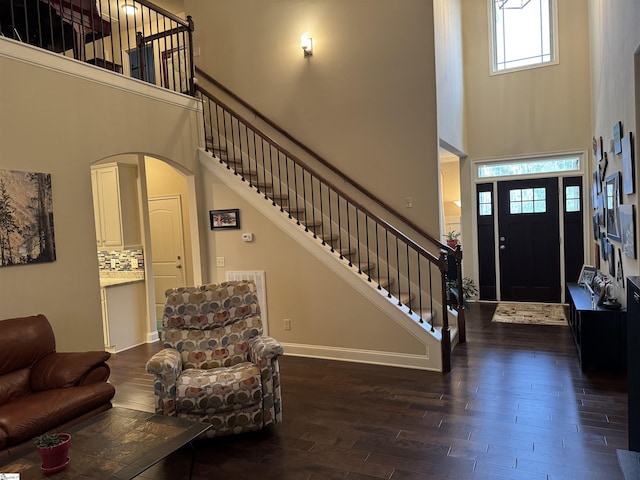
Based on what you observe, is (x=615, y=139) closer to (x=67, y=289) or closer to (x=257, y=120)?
(x=257, y=120)

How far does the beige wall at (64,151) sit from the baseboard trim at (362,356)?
2.03 m

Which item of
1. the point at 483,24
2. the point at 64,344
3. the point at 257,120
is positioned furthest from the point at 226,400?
the point at 483,24

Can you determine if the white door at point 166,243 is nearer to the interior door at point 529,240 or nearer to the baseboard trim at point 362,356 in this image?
the baseboard trim at point 362,356

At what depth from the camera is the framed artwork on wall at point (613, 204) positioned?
3783mm

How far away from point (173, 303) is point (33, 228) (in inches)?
51.4

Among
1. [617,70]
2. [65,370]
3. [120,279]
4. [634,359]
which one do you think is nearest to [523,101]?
[617,70]

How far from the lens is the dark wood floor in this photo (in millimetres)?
2570

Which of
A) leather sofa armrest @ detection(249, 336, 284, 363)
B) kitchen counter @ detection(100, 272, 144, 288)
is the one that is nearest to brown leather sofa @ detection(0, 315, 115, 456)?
leather sofa armrest @ detection(249, 336, 284, 363)

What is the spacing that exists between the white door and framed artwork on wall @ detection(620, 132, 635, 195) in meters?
5.39

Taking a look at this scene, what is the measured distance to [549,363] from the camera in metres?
4.22

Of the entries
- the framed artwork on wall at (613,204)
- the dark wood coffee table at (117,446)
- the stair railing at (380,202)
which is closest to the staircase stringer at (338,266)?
the stair railing at (380,202)

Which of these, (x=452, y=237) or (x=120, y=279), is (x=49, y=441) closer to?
(x=120, y=279)

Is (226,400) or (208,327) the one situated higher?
(208,327)

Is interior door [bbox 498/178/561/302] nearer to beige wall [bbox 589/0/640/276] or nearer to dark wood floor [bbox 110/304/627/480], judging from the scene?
beige wall [bbox 589/0/640/276]
